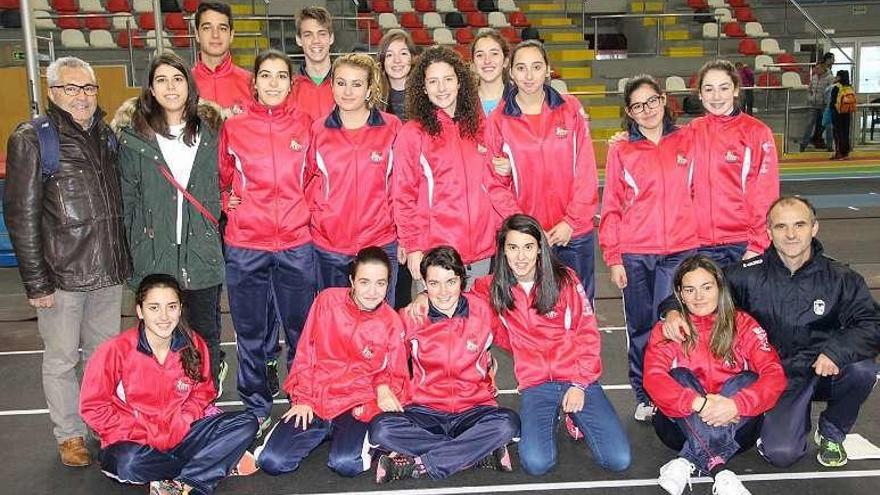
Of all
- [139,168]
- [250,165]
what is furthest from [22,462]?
[250,165]

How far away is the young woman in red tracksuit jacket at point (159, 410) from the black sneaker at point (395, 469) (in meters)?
0.65

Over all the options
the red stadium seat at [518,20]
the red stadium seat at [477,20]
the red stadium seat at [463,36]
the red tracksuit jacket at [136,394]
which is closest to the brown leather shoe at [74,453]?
the red tracksuit jacket at [136,394]

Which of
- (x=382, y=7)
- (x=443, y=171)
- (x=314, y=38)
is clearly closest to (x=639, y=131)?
(x=443, y=171)

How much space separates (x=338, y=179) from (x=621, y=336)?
2.81 meters

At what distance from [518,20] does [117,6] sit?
8.87 metres

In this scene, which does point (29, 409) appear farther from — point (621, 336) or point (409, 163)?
point (621, 336)

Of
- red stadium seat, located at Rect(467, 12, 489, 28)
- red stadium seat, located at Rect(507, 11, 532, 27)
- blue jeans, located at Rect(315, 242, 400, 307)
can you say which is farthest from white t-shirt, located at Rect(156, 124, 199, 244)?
red stadium seat, located at Rect(507, 11, 532, 27)

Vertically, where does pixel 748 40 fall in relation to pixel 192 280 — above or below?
above

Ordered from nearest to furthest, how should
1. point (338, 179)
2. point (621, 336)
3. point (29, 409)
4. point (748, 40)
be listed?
point (338, 179) < point (29, 409) < point (621, 336) < point (748, 40)

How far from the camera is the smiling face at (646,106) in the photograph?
14.8ft

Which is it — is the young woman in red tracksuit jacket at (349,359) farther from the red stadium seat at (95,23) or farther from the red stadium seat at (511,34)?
the red stadium seat at (511,34)

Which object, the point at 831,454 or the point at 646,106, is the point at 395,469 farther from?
the point at 646,106

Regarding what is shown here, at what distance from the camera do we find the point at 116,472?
386 cm

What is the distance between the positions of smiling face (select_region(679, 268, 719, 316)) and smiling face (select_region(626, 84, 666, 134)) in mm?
902
